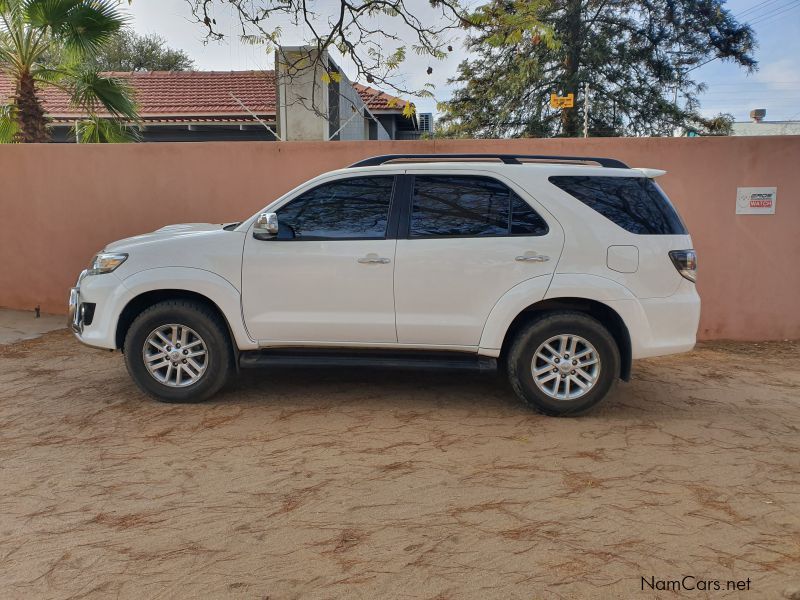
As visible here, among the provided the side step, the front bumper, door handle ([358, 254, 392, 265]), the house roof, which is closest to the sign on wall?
the side step

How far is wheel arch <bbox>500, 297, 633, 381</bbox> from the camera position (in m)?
5.21

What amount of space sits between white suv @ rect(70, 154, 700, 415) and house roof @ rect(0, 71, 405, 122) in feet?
29.1

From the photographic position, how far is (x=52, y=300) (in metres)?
9.28

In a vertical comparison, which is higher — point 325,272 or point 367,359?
point 325,272

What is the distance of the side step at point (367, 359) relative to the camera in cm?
521

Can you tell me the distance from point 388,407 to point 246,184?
4.31m

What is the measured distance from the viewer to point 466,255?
5.19m

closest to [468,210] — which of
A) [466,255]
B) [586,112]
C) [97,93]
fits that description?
[466,255]

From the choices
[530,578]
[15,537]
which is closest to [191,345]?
[15,537]

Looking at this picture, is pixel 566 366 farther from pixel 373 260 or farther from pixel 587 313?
pixel 373 260

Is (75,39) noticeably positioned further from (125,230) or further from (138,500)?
(138,500)

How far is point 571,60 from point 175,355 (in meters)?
19.1

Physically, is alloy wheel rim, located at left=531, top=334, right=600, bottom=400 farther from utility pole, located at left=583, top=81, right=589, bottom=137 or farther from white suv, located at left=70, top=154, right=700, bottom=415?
utility pole, located at left=583, top=81, right=589, bottom=137

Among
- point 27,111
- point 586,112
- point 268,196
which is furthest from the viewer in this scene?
point 586,112
